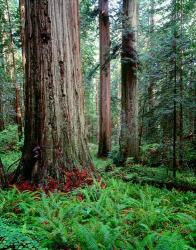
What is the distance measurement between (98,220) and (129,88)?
27.1ft

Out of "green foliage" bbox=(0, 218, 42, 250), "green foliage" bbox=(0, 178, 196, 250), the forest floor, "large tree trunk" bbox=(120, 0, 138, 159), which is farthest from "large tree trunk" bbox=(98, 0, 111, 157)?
"green foliage" bbox=(0, 218, 42, 250)

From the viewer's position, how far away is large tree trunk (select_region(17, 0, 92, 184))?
589 centimetres

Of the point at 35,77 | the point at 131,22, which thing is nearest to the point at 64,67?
the point at 35,77

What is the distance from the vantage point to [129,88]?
11914mm

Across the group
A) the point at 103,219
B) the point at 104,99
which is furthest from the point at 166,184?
the point at 104,99

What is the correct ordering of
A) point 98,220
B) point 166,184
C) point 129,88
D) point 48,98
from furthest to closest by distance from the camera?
1. point 129,88
2. point 166,184
3. point 48,98
4. point 98,220

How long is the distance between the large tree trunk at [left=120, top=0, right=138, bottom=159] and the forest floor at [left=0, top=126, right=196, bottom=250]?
5700 millimetres


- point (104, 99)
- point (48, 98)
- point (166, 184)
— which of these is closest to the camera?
point (48, 98)

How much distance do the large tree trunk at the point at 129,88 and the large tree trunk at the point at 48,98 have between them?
576cm

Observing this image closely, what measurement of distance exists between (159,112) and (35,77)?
3723 mm

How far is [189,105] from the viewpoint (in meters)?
8.12

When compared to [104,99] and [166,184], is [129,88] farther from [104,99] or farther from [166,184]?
[166,184]

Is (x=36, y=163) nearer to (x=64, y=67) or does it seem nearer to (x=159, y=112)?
(x=64, y=67)

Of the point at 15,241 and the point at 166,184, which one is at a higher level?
the point at 15,241
